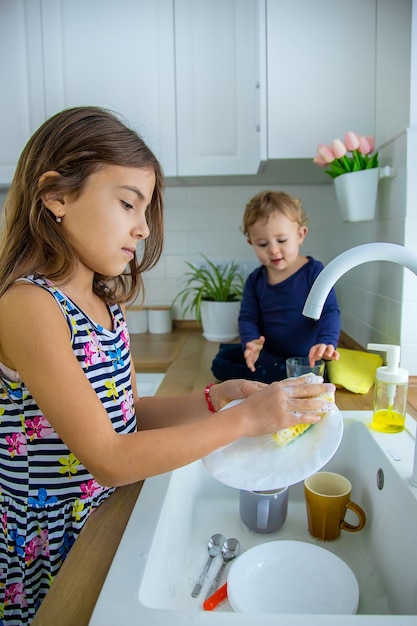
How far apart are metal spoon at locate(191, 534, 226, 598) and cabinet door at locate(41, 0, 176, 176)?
1160 millimetres

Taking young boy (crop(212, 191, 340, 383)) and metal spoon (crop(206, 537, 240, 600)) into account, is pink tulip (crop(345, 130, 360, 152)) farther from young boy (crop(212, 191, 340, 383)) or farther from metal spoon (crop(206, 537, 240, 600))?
metal spoon (crop(206, 537, 240, 600))

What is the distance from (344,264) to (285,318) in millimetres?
698

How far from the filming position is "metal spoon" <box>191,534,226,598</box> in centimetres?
62

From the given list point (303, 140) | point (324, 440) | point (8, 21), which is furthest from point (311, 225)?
point (324, 440)

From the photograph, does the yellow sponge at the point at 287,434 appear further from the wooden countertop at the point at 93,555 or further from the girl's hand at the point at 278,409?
the wooden countertop at the point at 93,555

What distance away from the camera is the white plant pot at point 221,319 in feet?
5.52

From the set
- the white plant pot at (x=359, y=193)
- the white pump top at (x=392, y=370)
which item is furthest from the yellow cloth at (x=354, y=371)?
the white plant pot at (x=359, y=193)

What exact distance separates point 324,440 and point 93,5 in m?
1.52

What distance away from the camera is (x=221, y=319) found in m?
1.69

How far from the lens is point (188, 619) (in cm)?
43

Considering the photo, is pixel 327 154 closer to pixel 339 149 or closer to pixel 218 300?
pixel 339 149

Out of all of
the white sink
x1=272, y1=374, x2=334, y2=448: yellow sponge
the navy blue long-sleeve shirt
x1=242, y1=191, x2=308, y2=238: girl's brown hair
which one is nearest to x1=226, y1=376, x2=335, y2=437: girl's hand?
x1=272, y1=374, x2=334, y2=448: yellow sponge

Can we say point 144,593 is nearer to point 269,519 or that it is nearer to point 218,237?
point 269,519

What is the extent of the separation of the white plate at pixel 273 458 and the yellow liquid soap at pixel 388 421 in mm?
282
